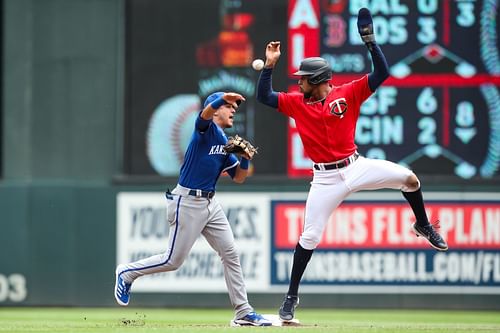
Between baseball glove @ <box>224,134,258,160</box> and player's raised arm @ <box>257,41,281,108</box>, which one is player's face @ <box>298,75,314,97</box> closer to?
player's raised arm @ <box>257,41,281,108</box>

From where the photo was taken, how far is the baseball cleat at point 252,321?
820 centimetres

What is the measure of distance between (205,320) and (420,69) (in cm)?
365

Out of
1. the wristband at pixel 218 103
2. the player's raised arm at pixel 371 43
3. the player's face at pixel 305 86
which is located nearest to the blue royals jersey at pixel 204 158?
the wristband at pixel 218 103

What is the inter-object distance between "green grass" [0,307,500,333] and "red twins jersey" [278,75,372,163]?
1.26 metres

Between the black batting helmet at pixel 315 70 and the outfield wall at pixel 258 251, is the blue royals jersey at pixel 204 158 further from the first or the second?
the outfield wall at pixel 258 251

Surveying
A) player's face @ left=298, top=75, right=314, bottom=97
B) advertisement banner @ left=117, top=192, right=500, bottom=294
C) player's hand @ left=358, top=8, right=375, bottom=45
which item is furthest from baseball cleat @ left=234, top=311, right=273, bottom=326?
advertisement banner @ left=117, top=192, right=500, bottom=294

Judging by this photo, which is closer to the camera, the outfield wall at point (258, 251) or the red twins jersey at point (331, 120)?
the red twins jersey at point (331, 120)

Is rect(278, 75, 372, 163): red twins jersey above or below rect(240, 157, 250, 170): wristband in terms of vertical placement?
above

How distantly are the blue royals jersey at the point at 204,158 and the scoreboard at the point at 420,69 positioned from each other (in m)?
3.81

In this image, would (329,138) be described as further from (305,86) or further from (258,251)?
(258,251)

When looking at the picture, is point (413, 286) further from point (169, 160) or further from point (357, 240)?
point (169, 160)

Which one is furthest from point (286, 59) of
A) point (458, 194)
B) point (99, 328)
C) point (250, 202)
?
point (99, 328)

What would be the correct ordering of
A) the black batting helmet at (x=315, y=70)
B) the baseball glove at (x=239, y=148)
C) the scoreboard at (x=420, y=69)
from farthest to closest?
1. the scoreboard at (x=420, y=69)
2. the black batting helmet at (x=315, y=70)
3. the baseball glove at (x=239, y=148)

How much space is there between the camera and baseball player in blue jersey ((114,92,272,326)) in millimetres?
8148
